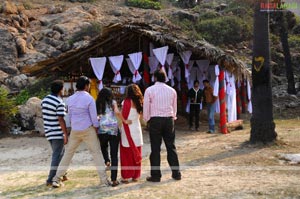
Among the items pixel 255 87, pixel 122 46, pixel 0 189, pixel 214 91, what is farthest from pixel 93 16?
pixel 0 189

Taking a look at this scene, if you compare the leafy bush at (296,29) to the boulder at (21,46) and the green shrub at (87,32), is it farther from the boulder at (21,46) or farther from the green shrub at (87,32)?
the boulder at (21,46)

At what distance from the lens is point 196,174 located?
6.61 m

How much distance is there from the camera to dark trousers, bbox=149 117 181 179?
233 inches

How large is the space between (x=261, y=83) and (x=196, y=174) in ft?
11.6

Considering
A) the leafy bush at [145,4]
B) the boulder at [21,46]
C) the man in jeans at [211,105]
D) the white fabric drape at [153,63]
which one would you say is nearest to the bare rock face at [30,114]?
the white fabric drape at [153,63]

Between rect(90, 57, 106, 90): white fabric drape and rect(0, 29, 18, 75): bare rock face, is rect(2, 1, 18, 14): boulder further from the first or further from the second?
rect(90, 57, 106, 90): white fabric drape

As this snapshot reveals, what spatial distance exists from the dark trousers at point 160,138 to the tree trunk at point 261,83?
356 centimetres

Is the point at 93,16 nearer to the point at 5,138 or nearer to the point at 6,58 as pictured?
the point at 6,58

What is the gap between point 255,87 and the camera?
9.23 m

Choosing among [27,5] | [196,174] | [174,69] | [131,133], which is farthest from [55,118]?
[27,5]

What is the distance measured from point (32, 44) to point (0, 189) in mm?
21362

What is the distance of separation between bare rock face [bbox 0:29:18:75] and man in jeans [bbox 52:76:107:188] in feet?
61.9

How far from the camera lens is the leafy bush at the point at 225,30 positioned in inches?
1154

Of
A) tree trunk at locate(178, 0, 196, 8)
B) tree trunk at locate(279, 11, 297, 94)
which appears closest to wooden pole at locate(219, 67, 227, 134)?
tree trunk at locate(279, 11, 297, 94)
